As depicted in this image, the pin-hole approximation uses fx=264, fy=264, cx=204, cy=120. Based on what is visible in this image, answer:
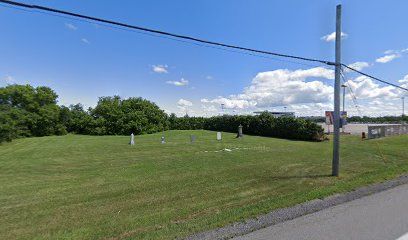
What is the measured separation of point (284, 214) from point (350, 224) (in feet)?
3.72

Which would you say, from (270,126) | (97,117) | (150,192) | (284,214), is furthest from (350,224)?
(97,117)

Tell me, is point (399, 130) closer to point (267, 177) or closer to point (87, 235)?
point (267, 177)

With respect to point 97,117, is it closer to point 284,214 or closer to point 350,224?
point 284,214

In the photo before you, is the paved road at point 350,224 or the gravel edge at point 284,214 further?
the gravel edge at point 284,214

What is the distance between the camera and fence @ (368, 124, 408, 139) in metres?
26.0

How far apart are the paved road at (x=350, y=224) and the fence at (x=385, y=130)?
77.0 feet

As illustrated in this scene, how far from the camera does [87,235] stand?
14.6ft

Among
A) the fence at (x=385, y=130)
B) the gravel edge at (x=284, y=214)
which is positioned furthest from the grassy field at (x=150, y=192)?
the fence at (x=385, y=130)

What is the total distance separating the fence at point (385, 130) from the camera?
2605 cm

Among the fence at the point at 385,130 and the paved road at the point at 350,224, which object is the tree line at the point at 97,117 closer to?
the fence at the point at 385,130

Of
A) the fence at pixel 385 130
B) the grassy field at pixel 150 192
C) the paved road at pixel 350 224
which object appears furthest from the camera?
the fence at pixel 385 130

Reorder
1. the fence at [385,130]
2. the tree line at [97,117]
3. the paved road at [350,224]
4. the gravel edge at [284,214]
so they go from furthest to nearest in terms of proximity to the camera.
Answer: the tree line at [97,117], the fence at [385,130], the gravel edge at [284,214], the paved road at [350,224]

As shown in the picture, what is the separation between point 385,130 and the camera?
1130 inches

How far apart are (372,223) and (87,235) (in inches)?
194
